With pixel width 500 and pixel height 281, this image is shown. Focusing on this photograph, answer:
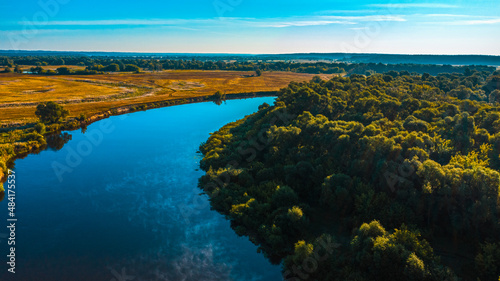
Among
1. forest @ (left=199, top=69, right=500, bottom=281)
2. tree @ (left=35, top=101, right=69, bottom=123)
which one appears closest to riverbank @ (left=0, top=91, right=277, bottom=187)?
tree @ (left=35, top=101, right=69, bottom=123)

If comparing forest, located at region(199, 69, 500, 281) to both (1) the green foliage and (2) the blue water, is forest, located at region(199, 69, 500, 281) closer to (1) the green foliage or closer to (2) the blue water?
(2) the blue water

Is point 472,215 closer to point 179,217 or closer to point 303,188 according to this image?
point 303,188

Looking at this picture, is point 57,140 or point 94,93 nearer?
point 57,140

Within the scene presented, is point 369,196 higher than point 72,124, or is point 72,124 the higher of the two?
point 369,196

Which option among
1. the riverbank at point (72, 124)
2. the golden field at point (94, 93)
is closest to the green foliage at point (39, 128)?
the riverbank at point (72, 124)

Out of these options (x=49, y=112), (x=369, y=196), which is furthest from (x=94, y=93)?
(x=369, y=196)

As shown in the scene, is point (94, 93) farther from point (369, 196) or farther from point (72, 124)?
point (369, 196)
